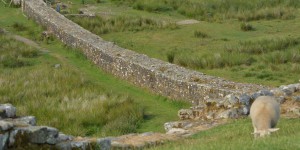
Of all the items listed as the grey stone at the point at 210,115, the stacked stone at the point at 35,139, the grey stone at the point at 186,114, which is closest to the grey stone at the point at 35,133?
the stacked stone at the point at 35,139

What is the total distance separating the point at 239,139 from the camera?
891cm

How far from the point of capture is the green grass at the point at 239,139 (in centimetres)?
765

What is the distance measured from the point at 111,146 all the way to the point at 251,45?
16.0 m

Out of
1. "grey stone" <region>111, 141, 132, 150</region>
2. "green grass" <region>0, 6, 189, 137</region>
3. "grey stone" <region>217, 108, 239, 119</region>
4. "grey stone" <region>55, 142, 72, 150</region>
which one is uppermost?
"grey stone" <region>55, 142, 72, 150</region>

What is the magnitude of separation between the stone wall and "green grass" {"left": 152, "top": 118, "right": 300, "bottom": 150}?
3.33m

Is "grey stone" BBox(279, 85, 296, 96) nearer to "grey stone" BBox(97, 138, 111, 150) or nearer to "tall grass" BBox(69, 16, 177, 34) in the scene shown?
"grey stone" BBox(97, 138, 111, 150)

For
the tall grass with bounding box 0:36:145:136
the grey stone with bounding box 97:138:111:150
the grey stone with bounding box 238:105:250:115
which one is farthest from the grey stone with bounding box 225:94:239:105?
the grey stone with bounding box 97:138:111:150

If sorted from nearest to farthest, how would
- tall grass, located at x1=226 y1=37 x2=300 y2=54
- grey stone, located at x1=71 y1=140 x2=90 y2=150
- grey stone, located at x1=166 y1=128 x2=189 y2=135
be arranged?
grey stone, located at x1=71 y1=140 x2=90 y2=150
grey stone, located at x1=166 y1=128 x2=189 y2=135
tall grass, located at x1=226 y1=37 x2=300 y2=54

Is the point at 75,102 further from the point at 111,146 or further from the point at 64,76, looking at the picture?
the point at 111,146

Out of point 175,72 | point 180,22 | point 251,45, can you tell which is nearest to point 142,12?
point 180,22

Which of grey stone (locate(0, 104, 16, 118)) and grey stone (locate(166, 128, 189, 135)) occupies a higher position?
grey stone (locate(0, 104, 16, 118))

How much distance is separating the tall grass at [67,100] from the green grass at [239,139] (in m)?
3.33

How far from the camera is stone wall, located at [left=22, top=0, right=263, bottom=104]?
15.8m

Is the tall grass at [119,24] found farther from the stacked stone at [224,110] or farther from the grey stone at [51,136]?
the grey stone at [51,136]
